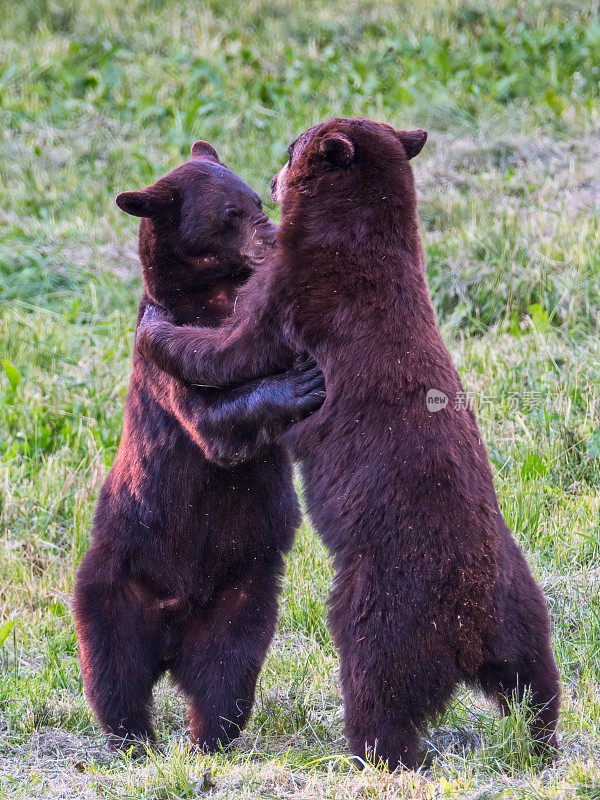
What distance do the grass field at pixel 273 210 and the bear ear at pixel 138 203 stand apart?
6.46 feet

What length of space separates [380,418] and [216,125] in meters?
8.34

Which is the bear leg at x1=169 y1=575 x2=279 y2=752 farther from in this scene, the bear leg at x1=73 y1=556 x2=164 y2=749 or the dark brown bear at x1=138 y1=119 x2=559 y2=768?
the dark brown bear at x1=138 y1=119 x2=559 y2=768

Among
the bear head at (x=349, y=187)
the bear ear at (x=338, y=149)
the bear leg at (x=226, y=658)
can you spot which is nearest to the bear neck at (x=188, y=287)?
the bear head at (x=349, y=187)

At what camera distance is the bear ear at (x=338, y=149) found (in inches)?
132

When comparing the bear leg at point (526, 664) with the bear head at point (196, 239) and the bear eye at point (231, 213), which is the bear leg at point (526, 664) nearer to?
the bear head at point (196, 239)

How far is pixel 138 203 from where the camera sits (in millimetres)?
3945

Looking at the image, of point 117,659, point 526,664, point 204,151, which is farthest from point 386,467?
point 204,151

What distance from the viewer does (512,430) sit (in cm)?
587

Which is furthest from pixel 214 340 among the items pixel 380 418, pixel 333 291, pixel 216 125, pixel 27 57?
pixel 27 57

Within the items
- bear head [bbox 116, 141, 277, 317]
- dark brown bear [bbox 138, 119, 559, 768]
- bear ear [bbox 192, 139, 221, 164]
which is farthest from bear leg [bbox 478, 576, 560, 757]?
bear ear [bbox 192, 139, 221, 164]

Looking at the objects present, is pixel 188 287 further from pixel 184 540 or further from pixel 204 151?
pixel 184 540

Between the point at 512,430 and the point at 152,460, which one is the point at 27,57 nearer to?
the point at 512,430

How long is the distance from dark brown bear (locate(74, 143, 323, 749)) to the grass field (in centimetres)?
24

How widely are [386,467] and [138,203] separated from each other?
5.06ft
